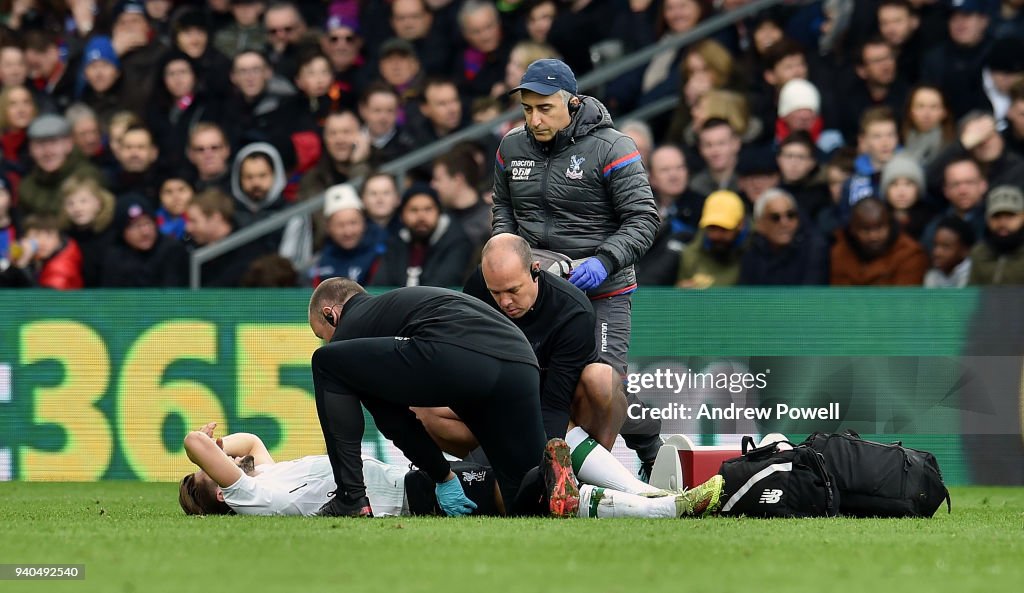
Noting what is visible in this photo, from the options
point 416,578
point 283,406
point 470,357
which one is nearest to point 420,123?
point 283,406

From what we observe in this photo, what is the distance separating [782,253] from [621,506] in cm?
455

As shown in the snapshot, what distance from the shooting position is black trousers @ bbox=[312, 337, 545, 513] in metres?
7.49

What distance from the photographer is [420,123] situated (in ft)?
45.8

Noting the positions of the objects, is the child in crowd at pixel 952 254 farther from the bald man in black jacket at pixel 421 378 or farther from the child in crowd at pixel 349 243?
the bald man in black jacket at pixel 421 378

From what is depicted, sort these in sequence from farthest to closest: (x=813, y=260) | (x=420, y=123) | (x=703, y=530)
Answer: (x=420, y=123), (x=813, y=260), (x=703, y=530)

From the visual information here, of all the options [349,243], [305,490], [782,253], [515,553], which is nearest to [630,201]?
[305,490]

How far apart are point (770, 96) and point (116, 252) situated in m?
5.16

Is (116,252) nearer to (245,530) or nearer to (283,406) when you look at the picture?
(283,406)

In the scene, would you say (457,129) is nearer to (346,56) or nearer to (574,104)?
(346,56)

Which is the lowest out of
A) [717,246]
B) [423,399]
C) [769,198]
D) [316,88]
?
[423,399]

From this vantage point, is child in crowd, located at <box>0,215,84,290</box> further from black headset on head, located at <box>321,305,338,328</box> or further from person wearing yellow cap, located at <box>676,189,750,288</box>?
black headset on head, located at <box>321,305,338,328</box>

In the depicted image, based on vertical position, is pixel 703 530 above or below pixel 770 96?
below

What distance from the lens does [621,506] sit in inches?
307

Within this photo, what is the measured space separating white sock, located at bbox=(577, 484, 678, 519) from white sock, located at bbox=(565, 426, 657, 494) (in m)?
0.40
